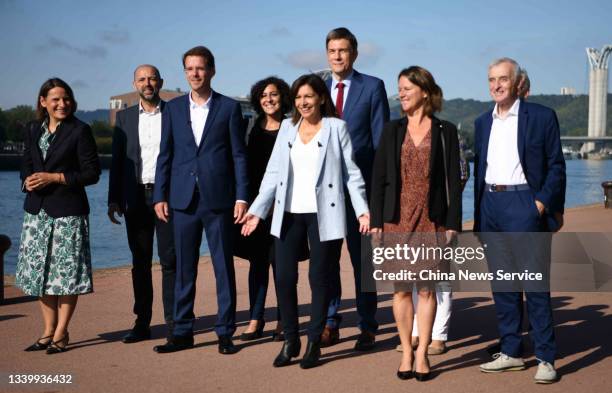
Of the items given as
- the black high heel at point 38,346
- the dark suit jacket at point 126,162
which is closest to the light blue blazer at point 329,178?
the dark suit jacket at point 126,162

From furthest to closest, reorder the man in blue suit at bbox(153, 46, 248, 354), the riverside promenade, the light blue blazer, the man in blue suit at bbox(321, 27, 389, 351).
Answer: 1. the man in blue suit at bbox(321, 27, 389, 351)
2. the man in blue suit at bbox(153, 46, 248, 354)
3. the light blue blazer
4. the riverside promenade

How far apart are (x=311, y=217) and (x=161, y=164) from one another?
51.8 inches

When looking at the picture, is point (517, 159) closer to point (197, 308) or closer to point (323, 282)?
point (323, 282)

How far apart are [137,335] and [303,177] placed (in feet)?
6.54

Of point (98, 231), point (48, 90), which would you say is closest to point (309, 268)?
point (48, 90)

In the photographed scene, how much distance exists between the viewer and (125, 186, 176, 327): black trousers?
20.1ft

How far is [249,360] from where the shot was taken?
5.48 metres

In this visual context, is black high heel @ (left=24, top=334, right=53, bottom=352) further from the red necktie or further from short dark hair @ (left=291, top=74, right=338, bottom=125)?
the red necktie

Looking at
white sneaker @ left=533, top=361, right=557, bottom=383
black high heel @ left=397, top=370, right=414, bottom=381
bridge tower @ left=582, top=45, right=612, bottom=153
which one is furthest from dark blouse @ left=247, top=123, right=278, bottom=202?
bridge tower @ left=582, top=45, right=612, bottom=153

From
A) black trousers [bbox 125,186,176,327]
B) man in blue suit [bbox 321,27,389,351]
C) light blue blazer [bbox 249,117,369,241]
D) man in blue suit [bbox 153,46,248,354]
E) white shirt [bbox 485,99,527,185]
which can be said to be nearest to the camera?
white shirt [bbox 485,99,527,185]

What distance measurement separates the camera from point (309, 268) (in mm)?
5301

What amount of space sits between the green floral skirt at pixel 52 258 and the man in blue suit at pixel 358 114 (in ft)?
6.38

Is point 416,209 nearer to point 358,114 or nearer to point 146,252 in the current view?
point 358,114

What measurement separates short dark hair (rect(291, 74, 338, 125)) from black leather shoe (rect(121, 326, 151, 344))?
2146 mm
